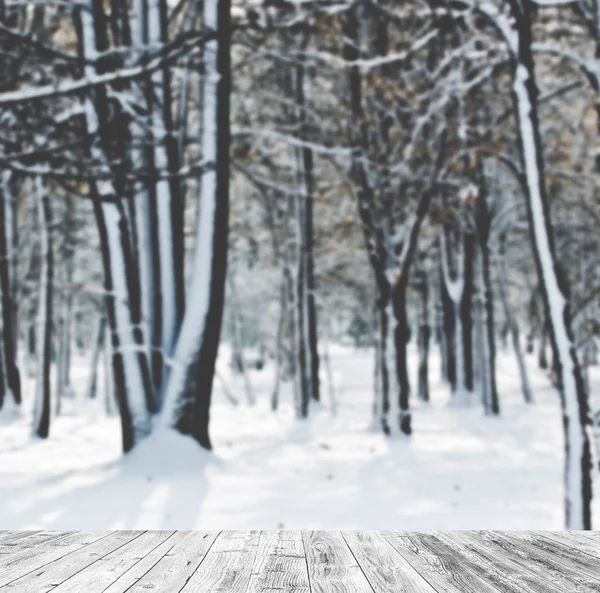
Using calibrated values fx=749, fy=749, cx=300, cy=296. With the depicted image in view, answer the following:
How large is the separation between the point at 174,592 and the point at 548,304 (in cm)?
357

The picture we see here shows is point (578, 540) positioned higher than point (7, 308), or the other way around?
point (7, 308)

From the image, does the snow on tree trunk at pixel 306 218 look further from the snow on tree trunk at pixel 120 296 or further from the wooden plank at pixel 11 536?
the wooden plank at pixel 11 536

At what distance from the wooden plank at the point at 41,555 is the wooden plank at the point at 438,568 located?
1.70 m

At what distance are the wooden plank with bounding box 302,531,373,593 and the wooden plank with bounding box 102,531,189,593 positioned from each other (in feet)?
2.34

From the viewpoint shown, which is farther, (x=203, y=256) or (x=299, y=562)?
(x=203, y=256)

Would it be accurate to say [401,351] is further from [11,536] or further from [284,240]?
[11,536]

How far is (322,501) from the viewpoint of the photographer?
624 centimetres

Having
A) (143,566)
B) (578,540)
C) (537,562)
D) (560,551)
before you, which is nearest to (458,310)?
(578,540)

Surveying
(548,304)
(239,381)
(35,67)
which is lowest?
(239,381)

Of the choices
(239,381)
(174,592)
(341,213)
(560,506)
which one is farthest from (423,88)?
(239,381)

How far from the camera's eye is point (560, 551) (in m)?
3.97

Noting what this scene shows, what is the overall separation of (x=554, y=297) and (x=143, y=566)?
349cm

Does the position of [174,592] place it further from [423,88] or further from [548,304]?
[423,88]

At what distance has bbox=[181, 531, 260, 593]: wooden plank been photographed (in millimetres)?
3184
